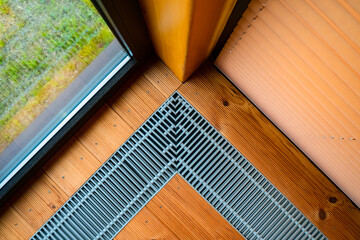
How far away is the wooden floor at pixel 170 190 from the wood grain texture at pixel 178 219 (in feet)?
0.04

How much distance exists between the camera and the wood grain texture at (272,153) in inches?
A: 79.4

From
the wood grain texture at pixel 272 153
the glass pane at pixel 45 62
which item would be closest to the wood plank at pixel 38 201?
the glass pane at pixel 45 62

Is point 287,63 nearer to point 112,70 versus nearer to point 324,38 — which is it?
point 324,38

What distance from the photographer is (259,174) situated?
2.04m

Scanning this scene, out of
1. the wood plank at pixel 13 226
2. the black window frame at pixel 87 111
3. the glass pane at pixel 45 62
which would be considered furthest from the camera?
the wood plank at pixel 13 226

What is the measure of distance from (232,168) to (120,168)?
0.71 m

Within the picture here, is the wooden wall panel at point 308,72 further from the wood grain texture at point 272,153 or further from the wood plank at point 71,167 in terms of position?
the wood plank at point 71,167

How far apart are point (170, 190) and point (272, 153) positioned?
69 centimetres

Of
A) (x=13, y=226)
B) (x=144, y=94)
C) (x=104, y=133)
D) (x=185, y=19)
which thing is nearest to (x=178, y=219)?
(x=104, y=133)

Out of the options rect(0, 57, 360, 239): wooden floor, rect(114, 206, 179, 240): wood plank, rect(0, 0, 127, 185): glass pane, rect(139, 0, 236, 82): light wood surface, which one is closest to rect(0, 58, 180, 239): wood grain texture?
rect(0, 57, 360, 239): wooden floor

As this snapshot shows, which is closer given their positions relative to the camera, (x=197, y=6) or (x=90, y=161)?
(x=197, y=6)

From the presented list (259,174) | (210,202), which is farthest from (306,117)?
(210,202)

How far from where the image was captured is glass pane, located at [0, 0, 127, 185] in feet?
4.14

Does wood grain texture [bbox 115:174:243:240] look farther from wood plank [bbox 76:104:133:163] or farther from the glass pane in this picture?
the glass pane
